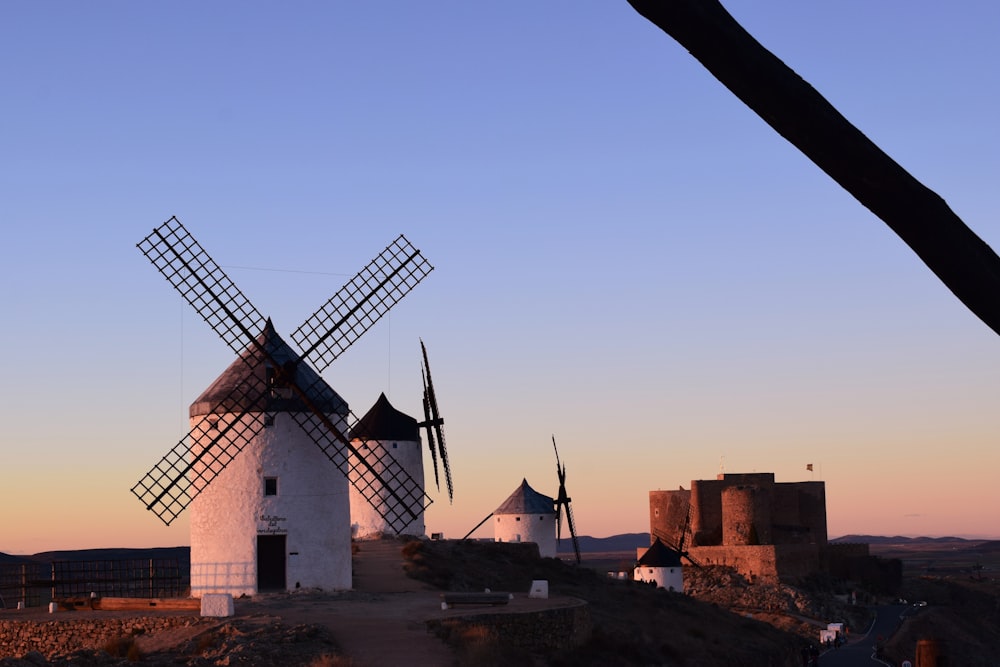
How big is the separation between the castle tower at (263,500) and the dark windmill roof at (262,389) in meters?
0.02

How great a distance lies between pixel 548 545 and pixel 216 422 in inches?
887

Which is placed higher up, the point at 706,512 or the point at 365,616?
the point at 706,512

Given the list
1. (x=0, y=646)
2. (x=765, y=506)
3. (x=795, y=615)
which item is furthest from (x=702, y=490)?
(x=0, y=646)

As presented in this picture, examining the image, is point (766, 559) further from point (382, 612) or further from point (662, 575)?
point (382, 612)

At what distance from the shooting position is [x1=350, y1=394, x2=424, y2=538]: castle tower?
40.3 metres

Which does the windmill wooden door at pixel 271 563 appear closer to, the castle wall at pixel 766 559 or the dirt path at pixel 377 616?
the dirt path at pixel 377 616

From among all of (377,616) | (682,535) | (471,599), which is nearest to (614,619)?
(471,599)

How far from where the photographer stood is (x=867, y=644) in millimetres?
41969

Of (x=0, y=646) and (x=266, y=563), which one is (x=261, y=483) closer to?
(x=266, y=563)

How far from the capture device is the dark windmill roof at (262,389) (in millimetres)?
26188

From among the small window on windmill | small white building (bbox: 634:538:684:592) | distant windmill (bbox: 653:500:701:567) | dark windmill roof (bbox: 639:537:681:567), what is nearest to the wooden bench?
the small window on windmill

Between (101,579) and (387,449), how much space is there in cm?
1436

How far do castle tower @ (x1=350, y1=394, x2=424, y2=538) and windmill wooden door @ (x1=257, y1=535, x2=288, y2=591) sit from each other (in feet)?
43.8

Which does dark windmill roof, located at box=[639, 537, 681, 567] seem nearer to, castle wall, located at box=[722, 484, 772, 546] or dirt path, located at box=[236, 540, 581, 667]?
castle wall, located at box=[722, 484, 772, 546]
